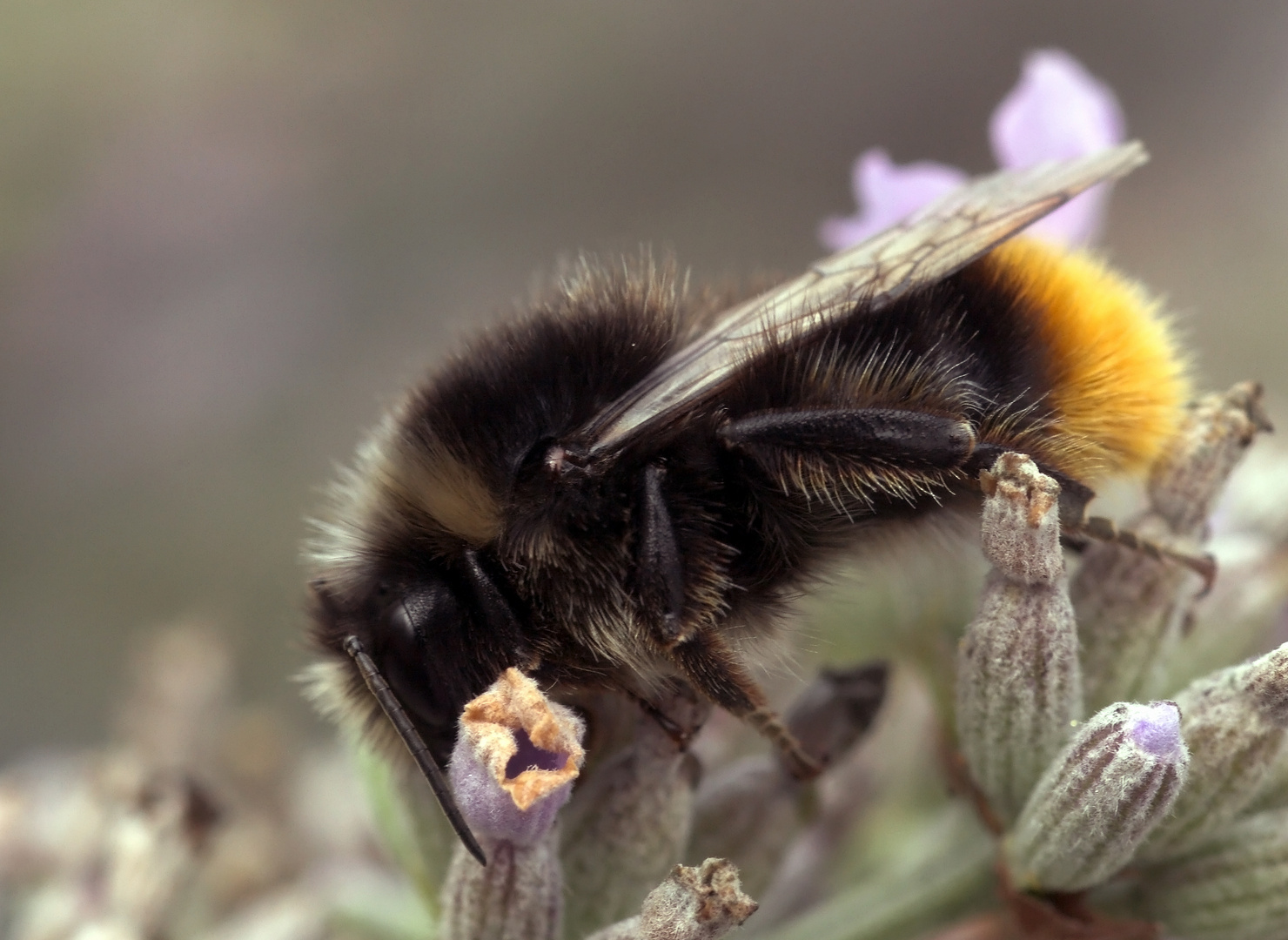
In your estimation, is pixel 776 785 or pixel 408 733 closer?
pixel 408 733

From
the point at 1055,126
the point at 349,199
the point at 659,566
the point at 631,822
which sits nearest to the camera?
the point at 659,566

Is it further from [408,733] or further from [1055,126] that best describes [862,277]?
[1055,126]

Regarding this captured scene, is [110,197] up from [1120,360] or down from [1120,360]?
up

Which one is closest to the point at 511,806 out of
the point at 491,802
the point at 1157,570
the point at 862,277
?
the point at 491,802

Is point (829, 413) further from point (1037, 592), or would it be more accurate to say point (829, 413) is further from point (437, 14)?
point (437, 14)

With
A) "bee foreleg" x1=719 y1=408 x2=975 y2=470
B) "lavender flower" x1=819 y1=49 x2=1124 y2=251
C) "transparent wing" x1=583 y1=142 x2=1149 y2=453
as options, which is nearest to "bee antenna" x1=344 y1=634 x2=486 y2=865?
"transparent wing" x1=583 y1=142 x2=1149 y2=453

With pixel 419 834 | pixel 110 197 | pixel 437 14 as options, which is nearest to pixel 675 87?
pixel 437 14

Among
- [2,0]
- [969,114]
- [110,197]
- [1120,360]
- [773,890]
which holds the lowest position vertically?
[773,890]

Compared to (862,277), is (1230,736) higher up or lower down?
lower down
